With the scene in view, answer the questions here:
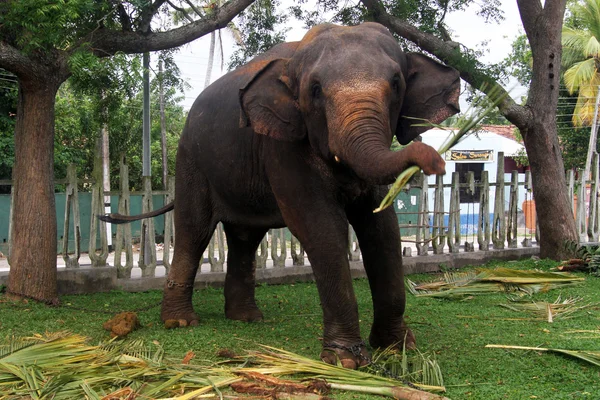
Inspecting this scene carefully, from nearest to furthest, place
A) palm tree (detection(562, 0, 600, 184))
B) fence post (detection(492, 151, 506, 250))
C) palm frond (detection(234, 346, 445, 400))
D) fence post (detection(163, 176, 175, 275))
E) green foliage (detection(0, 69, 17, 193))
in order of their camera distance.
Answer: palm frond (detection(234, 346, 445, 400))
fence post (detection(163, 176, 175, 275))
fence post (detection(492, 151, 506, 250))
green foliage (detection(0, 69, 17, 193))
palm tree (detection(562, 0, 600, 184))

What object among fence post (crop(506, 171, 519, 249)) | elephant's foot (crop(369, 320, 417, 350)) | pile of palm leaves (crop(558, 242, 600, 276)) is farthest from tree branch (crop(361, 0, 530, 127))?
elephant's foot (crop(369, 320, 417, 350))

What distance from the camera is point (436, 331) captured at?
5.91 metres

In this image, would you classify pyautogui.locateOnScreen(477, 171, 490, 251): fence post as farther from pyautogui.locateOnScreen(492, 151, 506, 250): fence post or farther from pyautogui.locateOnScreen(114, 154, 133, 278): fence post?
pyautogui.locateOnScreen(114, 154, 133, 278): fence post

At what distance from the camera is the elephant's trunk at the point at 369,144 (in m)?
3.64

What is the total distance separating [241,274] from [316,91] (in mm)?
2920

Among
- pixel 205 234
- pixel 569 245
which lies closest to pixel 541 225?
pixel 569 245

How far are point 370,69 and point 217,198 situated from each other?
274cm

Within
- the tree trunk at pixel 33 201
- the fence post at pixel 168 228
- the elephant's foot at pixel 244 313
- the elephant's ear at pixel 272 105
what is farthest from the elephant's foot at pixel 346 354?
the fence post at pixel 168 228

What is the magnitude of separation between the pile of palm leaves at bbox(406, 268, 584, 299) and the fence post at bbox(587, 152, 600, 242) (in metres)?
4.40

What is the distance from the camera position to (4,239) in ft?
38.8

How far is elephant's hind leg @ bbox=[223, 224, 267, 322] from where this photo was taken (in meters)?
6.85

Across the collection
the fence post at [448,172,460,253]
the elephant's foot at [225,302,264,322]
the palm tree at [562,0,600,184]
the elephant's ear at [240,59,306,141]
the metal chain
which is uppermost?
the palm tree at [562,0,600,184]

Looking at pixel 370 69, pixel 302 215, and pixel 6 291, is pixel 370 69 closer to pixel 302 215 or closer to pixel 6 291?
pixel 302 215

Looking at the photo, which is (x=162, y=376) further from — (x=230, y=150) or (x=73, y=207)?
(x=73, y=207)
